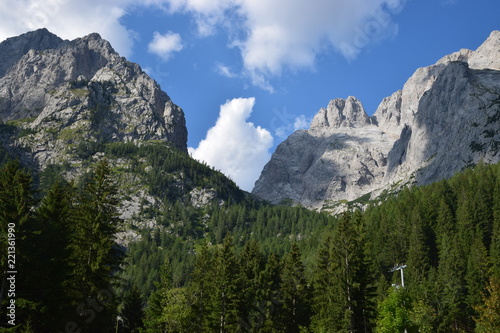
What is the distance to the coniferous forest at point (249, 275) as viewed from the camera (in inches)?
1218

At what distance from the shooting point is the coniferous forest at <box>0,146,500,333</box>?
1218 inches

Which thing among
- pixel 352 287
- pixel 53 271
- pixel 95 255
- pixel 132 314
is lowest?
pixel 132 314

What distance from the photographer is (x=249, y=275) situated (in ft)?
185

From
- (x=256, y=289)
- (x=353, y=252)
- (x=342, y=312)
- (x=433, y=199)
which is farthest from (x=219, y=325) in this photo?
(x=433, y=199)

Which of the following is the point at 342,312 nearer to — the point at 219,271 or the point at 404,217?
the point at 219,271

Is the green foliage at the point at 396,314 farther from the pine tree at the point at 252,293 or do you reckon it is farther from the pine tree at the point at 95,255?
the pine tree at the point at 95,255

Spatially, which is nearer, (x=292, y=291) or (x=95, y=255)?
(x=95, y=255)

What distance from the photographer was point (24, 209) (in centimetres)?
3094

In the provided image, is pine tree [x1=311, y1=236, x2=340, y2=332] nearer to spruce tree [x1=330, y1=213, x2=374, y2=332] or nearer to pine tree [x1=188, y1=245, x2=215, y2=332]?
spruce tree [x1=330, y1=213, x2=374, y2=332]

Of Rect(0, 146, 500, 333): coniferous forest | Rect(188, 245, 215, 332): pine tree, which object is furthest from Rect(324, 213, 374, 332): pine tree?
Rect(188, 245, 215, 332): pine tree

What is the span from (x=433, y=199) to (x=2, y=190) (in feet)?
332

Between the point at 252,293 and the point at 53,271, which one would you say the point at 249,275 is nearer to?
the point at 252,293

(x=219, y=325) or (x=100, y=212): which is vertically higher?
(x=100, y=212)

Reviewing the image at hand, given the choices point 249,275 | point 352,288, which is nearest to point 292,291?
point 249,275
